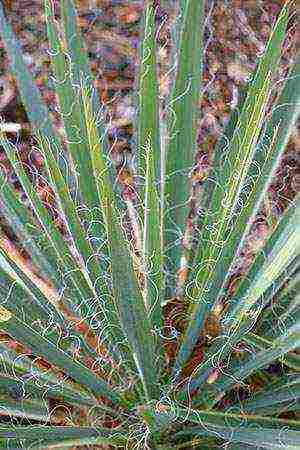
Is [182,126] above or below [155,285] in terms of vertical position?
above

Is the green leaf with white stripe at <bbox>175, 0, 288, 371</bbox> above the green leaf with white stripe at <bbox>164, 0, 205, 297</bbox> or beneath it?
beneath

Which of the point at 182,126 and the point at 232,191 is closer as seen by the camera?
the point at 232,191

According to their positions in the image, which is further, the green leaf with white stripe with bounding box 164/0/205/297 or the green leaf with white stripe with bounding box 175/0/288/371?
the green leaf with white stripe with bounding box 164/0/205/297

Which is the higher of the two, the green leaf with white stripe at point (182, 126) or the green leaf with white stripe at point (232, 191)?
the green leaf with white stripe at point (182, 126)

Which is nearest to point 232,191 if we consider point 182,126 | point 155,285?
point 155,285

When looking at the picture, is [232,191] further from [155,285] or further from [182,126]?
[182,126]

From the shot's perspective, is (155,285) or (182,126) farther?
(182,126)

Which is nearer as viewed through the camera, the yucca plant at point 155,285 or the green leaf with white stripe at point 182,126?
the yucca plant at point 155,285

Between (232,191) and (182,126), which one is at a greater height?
(182,126)
